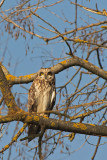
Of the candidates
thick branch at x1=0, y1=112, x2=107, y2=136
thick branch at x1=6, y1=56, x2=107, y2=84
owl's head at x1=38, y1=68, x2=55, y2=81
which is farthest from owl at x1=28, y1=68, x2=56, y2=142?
thick branch at x1=0, y1=112, x2=107, y2=136

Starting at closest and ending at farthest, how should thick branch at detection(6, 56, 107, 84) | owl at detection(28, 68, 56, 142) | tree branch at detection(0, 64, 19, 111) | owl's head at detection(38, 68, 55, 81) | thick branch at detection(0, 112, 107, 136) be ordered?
1. thick branch at detection(0, 112, 107, 136)
2. tree branch at detection(0, 64, 19, 111)
3. thick branch at detection(6, 56, 107, 84)
4. owl at detection(28, 68, 56, 142)
5. owl's head at detection(38, 68, 55, 81)

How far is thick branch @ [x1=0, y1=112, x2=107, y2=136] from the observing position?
3.26m

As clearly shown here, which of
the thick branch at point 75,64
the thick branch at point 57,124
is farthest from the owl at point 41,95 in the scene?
the thick branch at point 57,124

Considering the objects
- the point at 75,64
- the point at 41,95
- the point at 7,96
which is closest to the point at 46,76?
the point at 41,95

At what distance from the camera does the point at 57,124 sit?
356 cm

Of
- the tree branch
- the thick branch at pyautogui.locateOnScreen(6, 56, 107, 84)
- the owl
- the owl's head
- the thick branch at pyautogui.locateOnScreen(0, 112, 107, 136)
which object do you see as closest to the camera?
the thick branch at pyautogui.locateOnScreen(0, 112, 107, 136)

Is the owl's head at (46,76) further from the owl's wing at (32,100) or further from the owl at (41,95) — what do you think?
the owl's wing at (32,100)

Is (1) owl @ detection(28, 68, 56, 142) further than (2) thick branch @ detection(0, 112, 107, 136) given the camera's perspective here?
Yes

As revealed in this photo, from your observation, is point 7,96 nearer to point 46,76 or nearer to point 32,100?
point 32,100

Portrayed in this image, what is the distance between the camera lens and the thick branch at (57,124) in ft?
10.7

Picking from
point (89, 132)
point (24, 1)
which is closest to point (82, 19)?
point (24, 1)

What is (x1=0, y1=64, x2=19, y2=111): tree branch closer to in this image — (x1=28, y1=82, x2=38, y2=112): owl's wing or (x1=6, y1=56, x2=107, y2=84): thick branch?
(x1=6, y1=56, x2=107, y2=84): thick branch

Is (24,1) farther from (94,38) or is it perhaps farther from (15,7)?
(94,38)

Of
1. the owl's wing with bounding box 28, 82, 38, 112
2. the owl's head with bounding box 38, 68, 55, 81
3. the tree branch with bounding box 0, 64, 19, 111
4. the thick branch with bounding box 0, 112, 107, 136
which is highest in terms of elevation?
the owl's head with bounding box 38, 68, 55, 81
